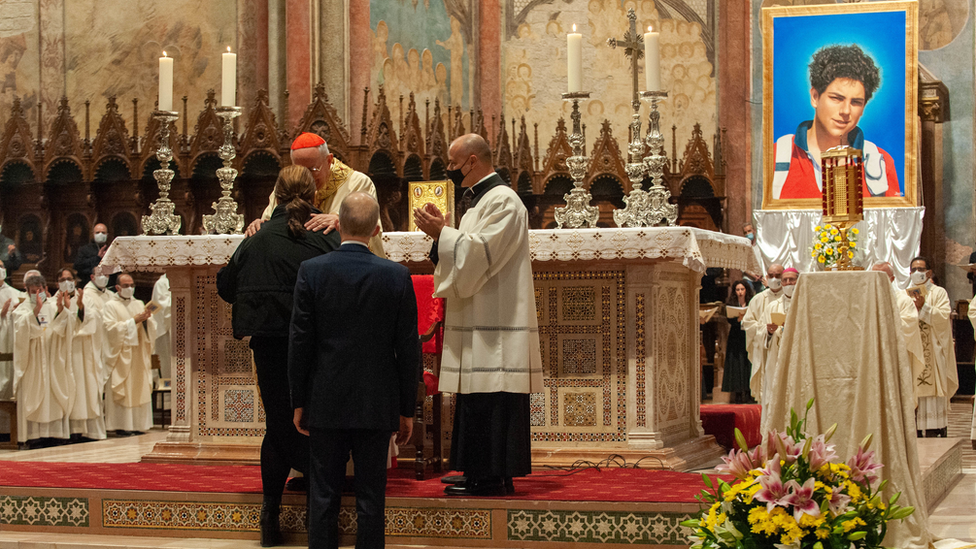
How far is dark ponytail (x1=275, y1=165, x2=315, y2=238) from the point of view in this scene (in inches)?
212

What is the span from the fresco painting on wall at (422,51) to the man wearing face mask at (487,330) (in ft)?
28.0

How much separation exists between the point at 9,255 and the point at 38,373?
317cm

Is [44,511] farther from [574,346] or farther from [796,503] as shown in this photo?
[796,503]

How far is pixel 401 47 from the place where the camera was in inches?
587

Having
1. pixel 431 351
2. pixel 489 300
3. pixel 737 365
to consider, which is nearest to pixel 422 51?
pixel 737 365

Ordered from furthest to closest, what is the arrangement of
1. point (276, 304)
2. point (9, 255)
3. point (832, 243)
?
point (9, 255) → point (832, 243) → point (276, 304)

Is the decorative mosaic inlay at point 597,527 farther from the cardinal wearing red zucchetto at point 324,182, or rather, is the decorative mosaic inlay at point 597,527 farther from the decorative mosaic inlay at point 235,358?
the decorative mosaic inlay at point 235,358

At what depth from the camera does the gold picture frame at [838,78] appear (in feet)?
51.9

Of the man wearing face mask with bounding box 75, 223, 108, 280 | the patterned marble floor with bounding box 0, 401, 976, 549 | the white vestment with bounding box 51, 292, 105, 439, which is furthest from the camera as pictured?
the man wearing face mask with bounding box 75, 223, 108, 280

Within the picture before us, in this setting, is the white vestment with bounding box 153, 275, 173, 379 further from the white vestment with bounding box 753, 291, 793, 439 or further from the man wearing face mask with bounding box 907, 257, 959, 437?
the man wearing face mask with bounding box 907, 257, 959, 437

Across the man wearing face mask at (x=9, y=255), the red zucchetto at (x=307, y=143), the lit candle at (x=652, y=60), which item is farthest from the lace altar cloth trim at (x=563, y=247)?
the man wearing face mask at (x=9, y=255)

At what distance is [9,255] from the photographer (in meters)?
13.4

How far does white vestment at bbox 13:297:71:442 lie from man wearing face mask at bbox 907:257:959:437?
26.4 feet

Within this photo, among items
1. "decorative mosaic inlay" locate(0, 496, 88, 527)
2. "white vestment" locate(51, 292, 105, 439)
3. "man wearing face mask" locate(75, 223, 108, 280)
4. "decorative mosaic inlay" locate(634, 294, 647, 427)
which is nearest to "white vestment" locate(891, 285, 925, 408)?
"decorative mosaic inlay" locate(634, 294, 647, 427)
